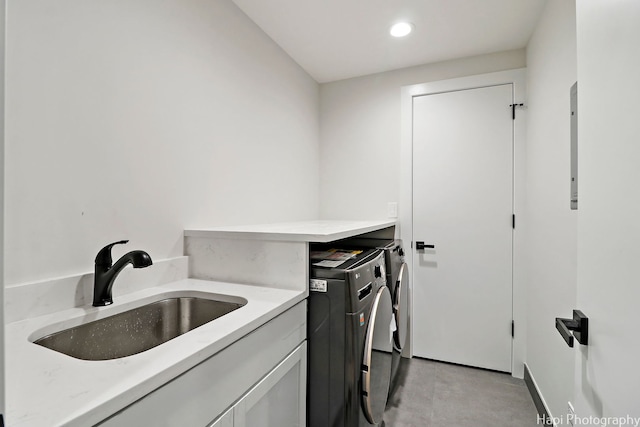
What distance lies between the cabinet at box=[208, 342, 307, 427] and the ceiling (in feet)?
6.37

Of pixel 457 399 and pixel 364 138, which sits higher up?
pixel 364 138

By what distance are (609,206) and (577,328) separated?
0.97ft

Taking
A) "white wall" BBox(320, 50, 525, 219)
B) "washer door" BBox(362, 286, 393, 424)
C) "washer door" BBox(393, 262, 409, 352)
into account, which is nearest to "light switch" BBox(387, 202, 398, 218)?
"white wall" BBox(320, 50, 525, 219)

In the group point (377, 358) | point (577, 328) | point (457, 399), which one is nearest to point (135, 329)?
point (377, 358)

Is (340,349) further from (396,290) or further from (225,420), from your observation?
(396,290)

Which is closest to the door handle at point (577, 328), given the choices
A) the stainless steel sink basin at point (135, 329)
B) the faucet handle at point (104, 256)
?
the stainless steel sink basin at point (135, 329)

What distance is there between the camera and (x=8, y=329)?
0.84 m

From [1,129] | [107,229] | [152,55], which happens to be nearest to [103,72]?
[152,55]

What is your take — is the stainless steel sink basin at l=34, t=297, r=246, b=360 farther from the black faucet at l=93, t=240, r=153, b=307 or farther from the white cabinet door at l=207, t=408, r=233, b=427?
the white cabinet door at l=207, t=408, r=233, b=427

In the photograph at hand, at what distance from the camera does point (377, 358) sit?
1.41 meters

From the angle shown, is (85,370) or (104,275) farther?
(104,275)

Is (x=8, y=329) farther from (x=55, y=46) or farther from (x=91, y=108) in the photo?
(x=55, y=46)

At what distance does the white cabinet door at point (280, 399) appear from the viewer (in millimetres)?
909

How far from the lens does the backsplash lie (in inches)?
35.1
